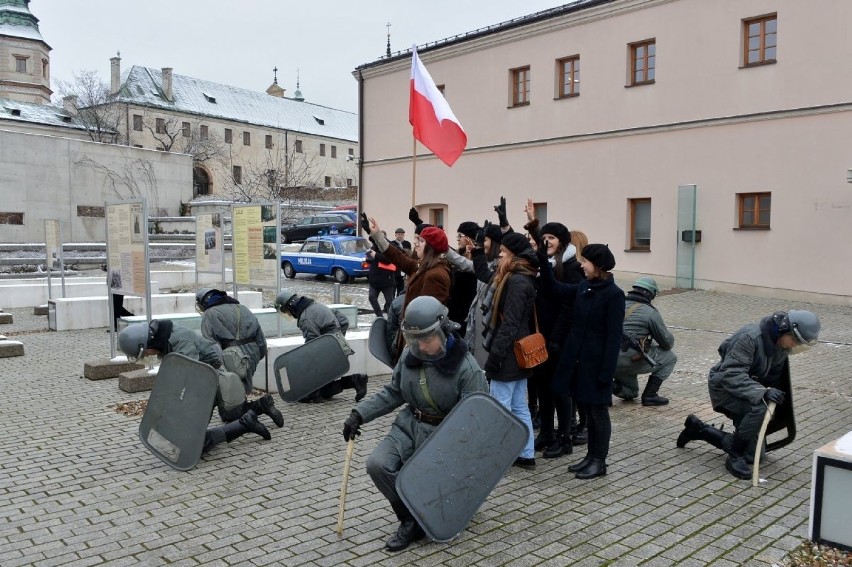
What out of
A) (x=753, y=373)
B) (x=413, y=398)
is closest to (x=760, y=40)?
(x=753, y=373)

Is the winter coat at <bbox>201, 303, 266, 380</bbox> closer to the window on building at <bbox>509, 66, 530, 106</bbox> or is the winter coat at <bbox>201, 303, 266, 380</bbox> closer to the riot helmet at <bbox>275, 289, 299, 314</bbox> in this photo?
the riot helmet at <bbox>275, 289, 299, 314</bbox>

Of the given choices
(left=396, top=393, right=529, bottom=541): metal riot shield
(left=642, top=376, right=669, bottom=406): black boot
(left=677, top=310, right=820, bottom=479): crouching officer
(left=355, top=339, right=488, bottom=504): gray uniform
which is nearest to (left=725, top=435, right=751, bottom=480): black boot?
(left=677, top=310, right=820, bottom=479): crouching officer

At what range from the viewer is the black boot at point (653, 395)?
8227 millimetres

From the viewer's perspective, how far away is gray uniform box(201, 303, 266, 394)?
7.08 metres

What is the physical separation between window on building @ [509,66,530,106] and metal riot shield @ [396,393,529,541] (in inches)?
836

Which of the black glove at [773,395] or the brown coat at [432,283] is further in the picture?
the brown coat at [432,283]

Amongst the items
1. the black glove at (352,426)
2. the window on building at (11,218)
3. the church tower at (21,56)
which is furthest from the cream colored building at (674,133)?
the church tower at (21,56)

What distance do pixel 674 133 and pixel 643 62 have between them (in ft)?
8.07

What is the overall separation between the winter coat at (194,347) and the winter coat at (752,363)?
420cm

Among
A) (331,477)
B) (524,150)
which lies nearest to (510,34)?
(524,150)

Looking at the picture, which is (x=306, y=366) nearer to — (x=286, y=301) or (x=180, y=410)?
(x=286, y=301)

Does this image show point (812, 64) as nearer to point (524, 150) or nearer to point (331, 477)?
point (524, 150)

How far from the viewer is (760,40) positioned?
18906 mm

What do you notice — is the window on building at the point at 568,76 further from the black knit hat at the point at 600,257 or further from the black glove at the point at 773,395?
the black glove at the point at 773,395
